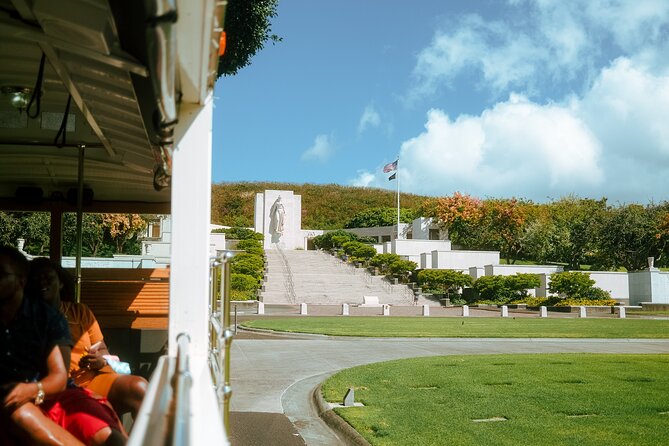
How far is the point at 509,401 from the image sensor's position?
928cm

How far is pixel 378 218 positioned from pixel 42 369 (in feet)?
243

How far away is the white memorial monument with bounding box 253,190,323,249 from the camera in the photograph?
62938mm

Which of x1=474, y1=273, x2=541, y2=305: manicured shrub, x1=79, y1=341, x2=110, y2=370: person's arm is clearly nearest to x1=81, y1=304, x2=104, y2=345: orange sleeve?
x1=79, y1=341, x2=110, y2=370: person's arm

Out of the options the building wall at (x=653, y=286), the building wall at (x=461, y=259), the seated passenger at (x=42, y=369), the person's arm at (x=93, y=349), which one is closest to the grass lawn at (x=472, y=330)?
the person's arm at (x=93, y=349)

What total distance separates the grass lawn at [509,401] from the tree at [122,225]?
14159mm

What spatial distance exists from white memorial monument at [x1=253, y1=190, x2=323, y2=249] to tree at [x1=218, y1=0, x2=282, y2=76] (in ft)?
146

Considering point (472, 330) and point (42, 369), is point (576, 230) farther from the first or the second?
point (42, 369)

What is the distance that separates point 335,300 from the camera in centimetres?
4150

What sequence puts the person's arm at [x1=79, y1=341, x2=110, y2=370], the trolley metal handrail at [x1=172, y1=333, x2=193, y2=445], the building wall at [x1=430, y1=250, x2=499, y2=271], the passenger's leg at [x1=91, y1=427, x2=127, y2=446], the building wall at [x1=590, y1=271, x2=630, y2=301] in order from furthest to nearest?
the building wall at [x1=430, y1=250, x2=499, y2=271]
the building wall at [x1=590, y1=271, x2=630, y2=301]
the person's arm at [x1=79, y1=341, x2=110, y2=370]
the passenger's leg at [x1=91, y1=427, x2=127, y2=446]
the trolley metal handrail at [x1=172, y1=333, x2=193, y2=445]

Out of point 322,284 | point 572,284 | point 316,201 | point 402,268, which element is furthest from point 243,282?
point 316,201

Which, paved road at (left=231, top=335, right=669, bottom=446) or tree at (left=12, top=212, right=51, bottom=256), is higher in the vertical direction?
tree at (left=12, top=212, right=51, bottom=256)

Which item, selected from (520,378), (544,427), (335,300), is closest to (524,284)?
(335,300)

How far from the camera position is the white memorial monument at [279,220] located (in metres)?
62.9

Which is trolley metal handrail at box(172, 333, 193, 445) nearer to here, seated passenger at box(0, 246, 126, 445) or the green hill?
seated passenger at box(0, 246, 126, 445)
